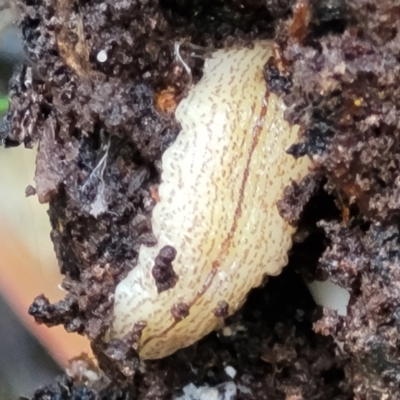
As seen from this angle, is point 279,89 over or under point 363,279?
over

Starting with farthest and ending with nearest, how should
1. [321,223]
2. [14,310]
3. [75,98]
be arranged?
[14,310] → [75,98] → [321,223]

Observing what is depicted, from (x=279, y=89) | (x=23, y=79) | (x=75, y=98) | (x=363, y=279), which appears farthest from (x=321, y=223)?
(x=23, y=79)

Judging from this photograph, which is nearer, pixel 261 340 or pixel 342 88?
pixel 342 88

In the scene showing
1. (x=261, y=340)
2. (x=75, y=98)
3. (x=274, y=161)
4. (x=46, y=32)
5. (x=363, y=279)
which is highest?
(x=46, y=32)

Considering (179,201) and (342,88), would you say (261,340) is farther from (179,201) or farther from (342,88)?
(342,88)

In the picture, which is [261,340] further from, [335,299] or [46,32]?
[46,32]

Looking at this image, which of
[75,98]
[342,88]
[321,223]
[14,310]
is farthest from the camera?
[14,310]
